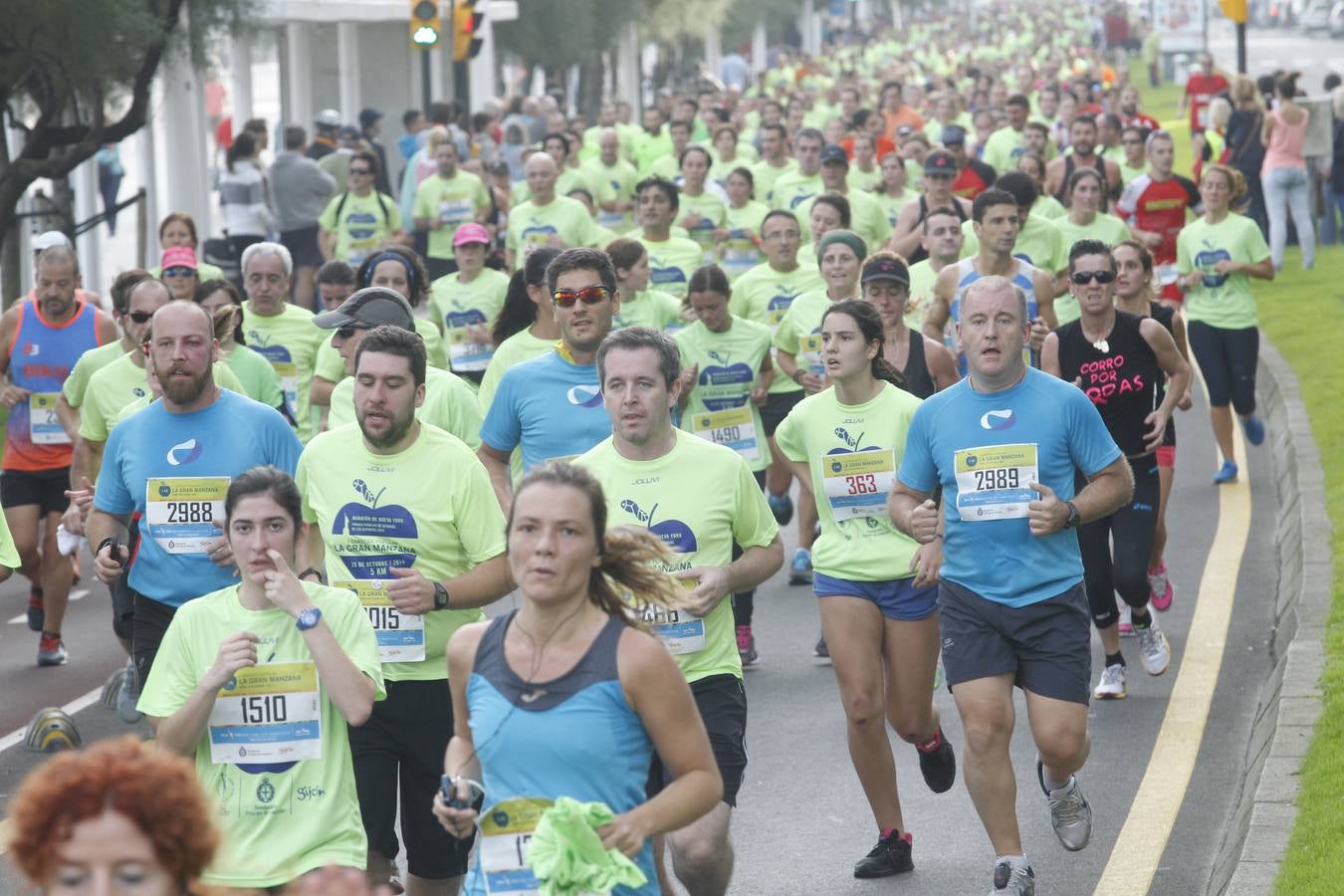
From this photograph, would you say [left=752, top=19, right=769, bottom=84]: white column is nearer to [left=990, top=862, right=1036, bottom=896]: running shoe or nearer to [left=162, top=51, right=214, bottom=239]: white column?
[left=162, top=51, right=214, bottom=239]: white column

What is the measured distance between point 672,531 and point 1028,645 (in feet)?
4.24

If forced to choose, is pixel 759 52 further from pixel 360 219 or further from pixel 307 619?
pixel 307 619

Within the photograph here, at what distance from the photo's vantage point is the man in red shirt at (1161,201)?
53.7ft

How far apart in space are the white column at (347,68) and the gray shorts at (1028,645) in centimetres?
2553

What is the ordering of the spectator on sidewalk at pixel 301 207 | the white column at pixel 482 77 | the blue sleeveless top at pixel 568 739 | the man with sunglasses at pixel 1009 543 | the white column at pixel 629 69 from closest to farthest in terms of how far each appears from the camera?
the blue sleeveless top at pixel 568 739 < the man with sunglasses at pixel 1009 543 < the spectator on sidewalk at pixel 301 207 < the white column at pixel 482 77 < the white column at pixel 629 69

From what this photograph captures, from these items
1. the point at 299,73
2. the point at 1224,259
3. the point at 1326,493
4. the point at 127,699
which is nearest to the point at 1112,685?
the point at 1326,493

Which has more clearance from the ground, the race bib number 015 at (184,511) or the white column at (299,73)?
A: the white column at (299,73)

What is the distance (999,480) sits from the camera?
7.01 meters

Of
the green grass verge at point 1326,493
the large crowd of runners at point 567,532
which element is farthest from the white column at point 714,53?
the large crowd of runners at point 567,532

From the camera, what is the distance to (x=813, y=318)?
37.6 feet

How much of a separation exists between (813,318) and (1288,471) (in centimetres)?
417

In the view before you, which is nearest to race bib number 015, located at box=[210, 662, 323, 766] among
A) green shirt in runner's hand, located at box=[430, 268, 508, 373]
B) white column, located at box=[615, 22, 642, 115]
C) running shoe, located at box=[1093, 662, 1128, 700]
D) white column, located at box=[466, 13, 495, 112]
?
running shoe, located at box=[1093, 662, 1128, 700]

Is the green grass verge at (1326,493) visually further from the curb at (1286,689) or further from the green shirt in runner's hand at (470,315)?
the green shirt in runner's hand at (470,315)

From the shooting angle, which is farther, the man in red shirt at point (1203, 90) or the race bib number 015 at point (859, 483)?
the man in red shirt at point (1203, 90)
